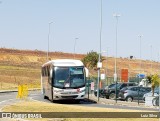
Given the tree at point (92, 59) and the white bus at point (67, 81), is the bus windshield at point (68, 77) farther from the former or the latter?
the tree at point (92, 59)

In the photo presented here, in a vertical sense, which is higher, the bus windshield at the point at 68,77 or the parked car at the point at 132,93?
the bus windshield at the point at 68,77

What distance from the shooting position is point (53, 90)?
37344mm

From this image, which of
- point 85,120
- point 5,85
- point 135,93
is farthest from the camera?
point 5,85

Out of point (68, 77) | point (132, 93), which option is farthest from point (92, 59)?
point (68, 77)

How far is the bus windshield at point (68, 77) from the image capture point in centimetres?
3725

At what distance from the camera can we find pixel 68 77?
37312mm

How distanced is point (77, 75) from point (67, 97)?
184 cm

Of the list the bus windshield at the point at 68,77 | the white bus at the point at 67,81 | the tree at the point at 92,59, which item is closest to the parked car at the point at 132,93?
the white bus at the point at 67,81

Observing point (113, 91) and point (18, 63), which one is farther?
point (18, 63)

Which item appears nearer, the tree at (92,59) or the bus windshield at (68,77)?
the bus windshield at (68,77)

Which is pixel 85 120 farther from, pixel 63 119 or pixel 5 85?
pixel 5 85

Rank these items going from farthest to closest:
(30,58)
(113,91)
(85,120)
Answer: (30,58) < (113,91) < (85,120)

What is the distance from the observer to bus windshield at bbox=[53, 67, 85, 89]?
1467 inches

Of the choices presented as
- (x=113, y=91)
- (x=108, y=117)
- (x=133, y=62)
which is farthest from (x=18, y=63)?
(x=108, y=117)
